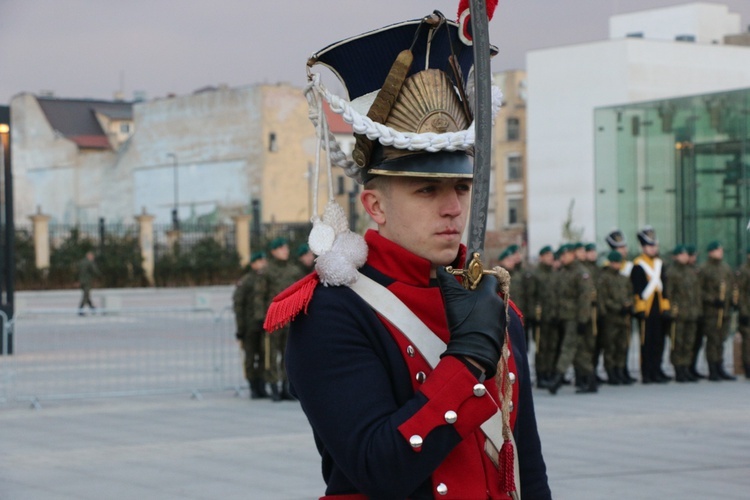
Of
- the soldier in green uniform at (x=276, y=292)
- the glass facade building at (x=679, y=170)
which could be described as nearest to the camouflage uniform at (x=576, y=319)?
the soldier in green uniform at (x=276, y=292)

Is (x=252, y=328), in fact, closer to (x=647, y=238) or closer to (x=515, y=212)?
(x=647, y=238)

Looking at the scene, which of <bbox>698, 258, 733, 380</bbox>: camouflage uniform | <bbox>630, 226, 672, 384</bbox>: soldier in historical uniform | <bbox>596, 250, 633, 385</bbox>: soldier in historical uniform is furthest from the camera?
<bbox>698, 258, 733, 380</bbox>: camouflage uniform

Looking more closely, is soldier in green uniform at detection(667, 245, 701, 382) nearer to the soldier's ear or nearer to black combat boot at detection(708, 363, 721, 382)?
black combat boot at detection(708, 363, 721, 382)

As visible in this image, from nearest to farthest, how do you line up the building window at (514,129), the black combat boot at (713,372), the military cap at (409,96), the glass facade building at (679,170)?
the military cap at (409,96)
the black combat boot at (713,372)
the glass facade building at (679,170)
the building window at (514,129)

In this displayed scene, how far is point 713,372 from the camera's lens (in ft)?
56.0

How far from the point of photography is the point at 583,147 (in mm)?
54812

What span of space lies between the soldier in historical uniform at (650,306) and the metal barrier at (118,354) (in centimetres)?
529

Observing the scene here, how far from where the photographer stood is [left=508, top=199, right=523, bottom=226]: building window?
7412 cm

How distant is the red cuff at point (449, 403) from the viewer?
272 centimetres

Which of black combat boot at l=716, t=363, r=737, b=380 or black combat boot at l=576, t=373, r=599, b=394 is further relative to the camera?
black combat boot at l=716, t=363, r=737, b=380

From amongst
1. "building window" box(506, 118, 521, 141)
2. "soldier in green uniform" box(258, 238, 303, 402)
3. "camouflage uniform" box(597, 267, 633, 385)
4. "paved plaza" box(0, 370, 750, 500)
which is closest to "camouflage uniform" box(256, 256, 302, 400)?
"soldier in green uniform" box(258, 238, 303, 402)

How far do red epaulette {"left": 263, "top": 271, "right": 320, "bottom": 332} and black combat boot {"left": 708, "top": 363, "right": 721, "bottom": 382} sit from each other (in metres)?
14.7

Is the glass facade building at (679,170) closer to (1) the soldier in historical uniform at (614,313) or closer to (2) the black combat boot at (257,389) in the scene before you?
(1) the soldier in historical uniform at (614,313)

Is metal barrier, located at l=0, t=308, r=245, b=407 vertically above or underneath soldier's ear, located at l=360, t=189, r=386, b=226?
underneath
